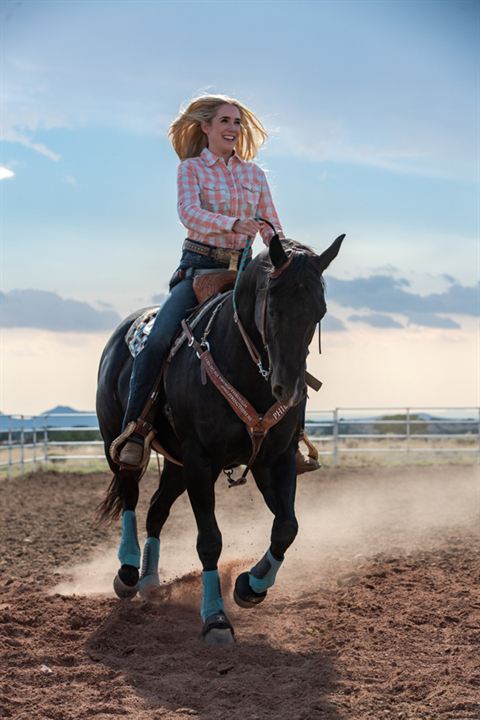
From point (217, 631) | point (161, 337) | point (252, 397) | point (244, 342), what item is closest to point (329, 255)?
point (244, 342)

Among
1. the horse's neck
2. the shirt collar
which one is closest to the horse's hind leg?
the horse's neck

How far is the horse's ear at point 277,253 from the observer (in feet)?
16.0

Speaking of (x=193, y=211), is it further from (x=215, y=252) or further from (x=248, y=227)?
(x=248, y=227)

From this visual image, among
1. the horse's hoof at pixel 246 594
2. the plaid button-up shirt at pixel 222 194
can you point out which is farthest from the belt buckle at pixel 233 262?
the horse's hoof at pixel 246 594

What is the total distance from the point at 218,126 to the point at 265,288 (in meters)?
Result: 1.90

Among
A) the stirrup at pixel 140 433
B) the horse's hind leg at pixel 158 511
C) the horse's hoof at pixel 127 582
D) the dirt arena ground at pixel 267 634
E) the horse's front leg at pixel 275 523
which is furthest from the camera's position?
the horse's hind leg at pixel 158 511

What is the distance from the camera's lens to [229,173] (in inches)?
252

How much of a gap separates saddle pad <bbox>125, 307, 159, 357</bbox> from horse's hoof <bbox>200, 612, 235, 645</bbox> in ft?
6.63

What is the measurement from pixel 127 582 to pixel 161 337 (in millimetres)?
2046

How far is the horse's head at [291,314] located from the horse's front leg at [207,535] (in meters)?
1.06

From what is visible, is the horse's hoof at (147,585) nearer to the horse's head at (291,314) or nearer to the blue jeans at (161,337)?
the blue jeans at (161,337)

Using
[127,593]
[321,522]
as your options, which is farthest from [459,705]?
[321,522]

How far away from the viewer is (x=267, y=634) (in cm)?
593

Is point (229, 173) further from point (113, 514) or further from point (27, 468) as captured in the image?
point (27, 468)
